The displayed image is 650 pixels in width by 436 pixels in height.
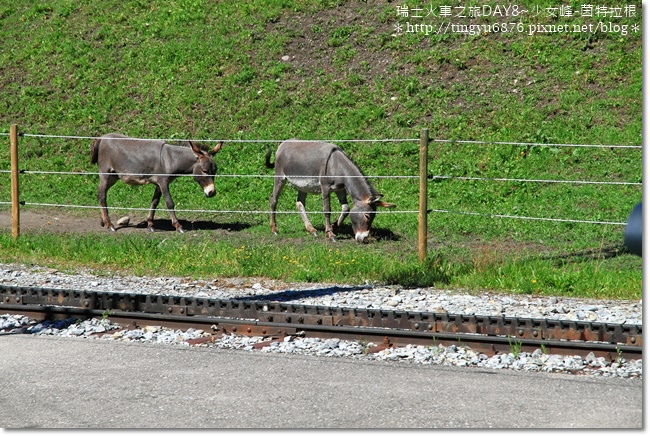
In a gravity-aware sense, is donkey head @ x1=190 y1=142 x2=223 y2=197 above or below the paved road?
above

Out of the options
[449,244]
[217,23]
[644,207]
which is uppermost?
[217,23]

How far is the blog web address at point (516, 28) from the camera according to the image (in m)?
22.6

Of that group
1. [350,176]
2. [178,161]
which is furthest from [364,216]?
[178,161]

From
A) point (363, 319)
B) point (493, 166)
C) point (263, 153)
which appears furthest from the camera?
point (263, 153)

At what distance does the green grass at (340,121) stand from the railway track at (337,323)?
2406 millimetres

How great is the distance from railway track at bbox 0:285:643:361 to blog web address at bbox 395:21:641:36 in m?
15.8

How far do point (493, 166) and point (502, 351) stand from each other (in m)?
11.0

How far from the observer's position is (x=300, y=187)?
16.2 metres

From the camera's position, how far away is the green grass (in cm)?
1249

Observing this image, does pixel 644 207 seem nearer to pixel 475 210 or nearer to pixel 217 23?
pixel 475 210

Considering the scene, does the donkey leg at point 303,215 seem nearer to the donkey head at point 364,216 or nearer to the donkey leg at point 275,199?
the donkey leg at point 275,199

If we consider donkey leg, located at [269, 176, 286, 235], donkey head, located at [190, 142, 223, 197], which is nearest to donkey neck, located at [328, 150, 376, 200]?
donkey leg, located at [269, 176, 286, 235]

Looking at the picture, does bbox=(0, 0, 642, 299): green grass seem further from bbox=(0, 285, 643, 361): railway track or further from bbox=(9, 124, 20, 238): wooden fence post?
bbox=(0, 285, 643, 361): railway track

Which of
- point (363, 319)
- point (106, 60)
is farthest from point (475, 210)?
point (106, 60)
